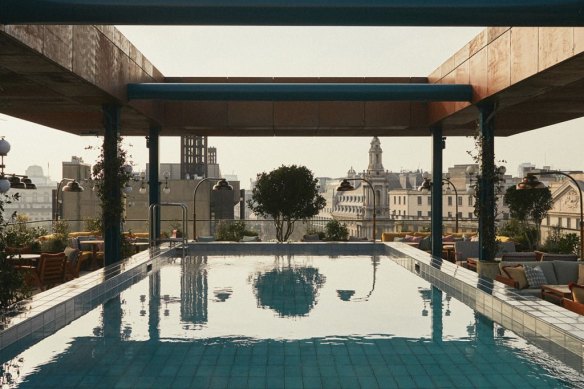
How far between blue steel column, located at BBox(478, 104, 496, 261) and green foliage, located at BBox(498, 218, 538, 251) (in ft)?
18.0

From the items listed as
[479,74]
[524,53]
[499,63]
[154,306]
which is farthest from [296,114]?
[154,306]

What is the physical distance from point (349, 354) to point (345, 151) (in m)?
110

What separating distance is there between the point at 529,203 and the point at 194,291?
14.3m

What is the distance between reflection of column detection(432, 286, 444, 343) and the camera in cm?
720

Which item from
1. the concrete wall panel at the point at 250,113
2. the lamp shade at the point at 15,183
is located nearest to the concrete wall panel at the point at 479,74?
the concrete wall panel at the point at 250,113

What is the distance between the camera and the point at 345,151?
379 ft

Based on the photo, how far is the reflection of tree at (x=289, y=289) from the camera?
9.03 meters

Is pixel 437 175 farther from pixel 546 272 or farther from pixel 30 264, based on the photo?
pixel 30 264

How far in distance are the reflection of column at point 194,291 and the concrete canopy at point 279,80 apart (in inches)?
131

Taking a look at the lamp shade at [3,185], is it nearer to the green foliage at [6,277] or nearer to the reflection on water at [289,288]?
the green foliage at [6,277]

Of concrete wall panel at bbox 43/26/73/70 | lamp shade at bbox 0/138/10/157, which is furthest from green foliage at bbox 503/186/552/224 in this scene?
lamp shade at bbox 0/138/10/157

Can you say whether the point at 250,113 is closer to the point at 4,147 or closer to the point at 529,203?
the point at 4,147

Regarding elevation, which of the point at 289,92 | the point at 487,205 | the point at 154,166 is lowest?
the point at 487,205

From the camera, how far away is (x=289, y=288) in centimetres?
1075
